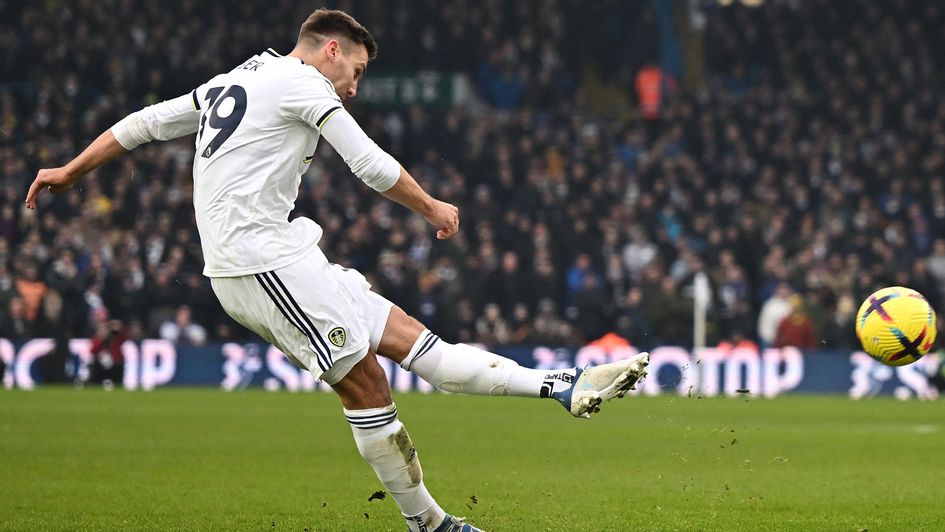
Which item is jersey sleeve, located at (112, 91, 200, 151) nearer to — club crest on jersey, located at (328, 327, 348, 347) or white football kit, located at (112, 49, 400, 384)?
white football kit, located at (112, 49, 400, 384)

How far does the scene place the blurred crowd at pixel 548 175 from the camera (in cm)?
2056

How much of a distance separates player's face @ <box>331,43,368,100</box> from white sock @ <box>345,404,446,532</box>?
51.3 inches

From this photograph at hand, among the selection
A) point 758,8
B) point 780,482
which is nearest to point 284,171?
point 780,482

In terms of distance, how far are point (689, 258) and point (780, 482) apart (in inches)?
471

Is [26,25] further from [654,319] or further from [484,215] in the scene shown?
[654,319]

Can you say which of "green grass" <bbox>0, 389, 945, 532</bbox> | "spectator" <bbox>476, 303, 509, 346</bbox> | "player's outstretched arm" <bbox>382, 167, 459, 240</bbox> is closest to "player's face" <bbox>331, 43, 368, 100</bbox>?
"player's outstretched arm" <bbox>382, 167, 459, 240</bbox>

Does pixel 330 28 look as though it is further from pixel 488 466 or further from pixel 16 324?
pixel 16 324

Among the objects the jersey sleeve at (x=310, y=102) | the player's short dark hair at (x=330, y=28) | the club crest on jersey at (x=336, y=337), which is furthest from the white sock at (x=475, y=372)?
the player's short dark hair at (x=330, y=28)

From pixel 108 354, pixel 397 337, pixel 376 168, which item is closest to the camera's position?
pixel 376 168

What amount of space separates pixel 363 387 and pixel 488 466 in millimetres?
4360

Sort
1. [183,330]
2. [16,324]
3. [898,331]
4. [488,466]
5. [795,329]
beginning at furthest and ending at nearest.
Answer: [183,330] < [795,329] < [16,324] < [488,466] < [898,331]

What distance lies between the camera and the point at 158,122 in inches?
239

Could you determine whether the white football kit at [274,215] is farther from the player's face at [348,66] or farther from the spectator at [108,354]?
the spectator at [108,354]

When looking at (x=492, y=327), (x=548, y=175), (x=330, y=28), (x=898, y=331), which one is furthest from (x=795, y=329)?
(x=330, y=28)
